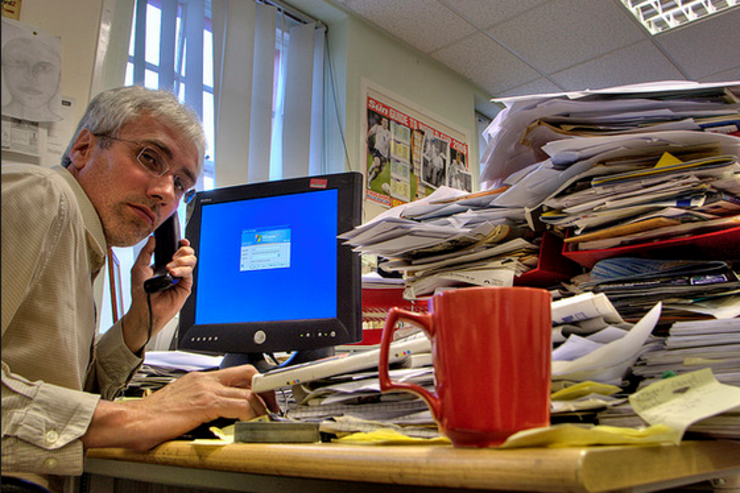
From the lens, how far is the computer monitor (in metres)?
1.22

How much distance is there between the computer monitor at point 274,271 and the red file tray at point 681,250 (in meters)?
0.49

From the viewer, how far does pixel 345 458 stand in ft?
1.53

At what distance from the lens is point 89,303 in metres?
0.92

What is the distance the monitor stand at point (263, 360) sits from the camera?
1.25 metres

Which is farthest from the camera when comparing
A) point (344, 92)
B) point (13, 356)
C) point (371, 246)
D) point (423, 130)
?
point (423, 130)

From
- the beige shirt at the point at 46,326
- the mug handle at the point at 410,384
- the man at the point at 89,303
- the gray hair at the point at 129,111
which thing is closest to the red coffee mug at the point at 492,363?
the mug handle at the point at 410,384

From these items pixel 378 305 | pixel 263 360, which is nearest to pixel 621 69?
pixel 378 305

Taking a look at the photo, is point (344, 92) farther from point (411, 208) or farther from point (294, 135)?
point (411, 208)

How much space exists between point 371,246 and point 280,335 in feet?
1.21

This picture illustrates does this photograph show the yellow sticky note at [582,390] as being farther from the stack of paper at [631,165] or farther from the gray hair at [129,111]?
the gray hair at [129,111]

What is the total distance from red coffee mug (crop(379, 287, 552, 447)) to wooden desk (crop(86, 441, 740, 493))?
0.10 feet

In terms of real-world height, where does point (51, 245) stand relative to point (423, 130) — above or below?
below

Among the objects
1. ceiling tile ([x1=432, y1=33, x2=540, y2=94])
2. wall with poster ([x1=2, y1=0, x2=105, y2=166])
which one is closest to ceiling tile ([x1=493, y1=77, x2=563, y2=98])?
ceiling tile ([x1=432, y1=33, x2=540, y2=94])

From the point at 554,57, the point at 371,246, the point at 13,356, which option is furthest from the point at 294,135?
the point at 13,356
